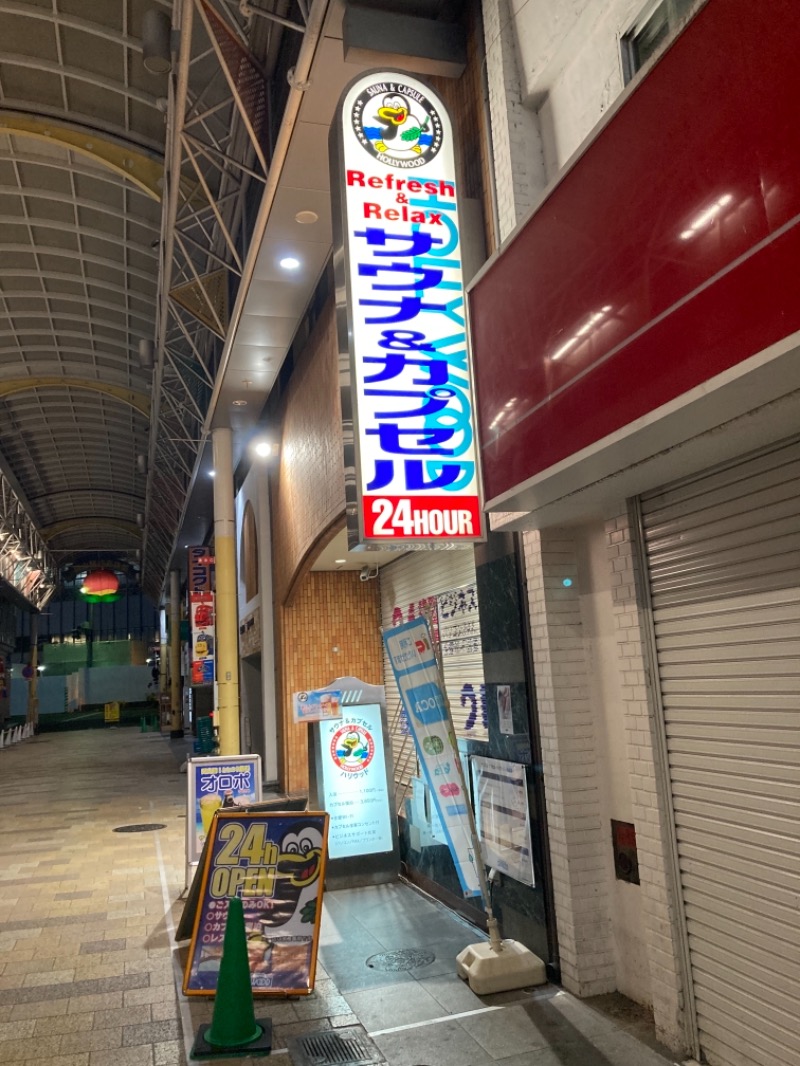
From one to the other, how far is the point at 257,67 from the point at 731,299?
307 inches

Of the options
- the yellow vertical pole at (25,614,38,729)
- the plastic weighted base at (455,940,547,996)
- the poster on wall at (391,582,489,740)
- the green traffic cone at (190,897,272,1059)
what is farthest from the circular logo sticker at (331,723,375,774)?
the yellow vertical pole at (25,614,38,729)

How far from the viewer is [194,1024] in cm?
501

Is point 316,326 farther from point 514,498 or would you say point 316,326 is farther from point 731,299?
point 731,299

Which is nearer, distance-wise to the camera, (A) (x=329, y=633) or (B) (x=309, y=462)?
(B) (x=309, y=462)

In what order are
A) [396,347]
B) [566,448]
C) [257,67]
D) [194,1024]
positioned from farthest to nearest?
[257,67], [396,347], [194,1024], [566,448]

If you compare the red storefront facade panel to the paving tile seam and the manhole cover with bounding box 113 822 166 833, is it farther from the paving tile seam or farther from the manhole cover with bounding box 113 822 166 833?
the manhole cover with bounding box 113 822 166 833

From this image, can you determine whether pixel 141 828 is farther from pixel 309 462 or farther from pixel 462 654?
pixel 462 654

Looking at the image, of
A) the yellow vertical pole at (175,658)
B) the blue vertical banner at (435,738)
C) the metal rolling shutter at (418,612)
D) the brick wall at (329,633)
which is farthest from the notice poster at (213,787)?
the yellow vertical pole at (175,658)

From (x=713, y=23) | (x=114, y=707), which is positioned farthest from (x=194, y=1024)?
(x=114, y=707)

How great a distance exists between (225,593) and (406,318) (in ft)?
34.5

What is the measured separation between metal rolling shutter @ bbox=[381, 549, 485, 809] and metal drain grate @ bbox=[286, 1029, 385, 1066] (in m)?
3.31

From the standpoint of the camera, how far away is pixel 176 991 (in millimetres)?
Result: 5633

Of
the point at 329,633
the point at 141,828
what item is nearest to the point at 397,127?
the point at 329,633

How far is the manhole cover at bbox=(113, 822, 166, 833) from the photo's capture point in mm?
12219
